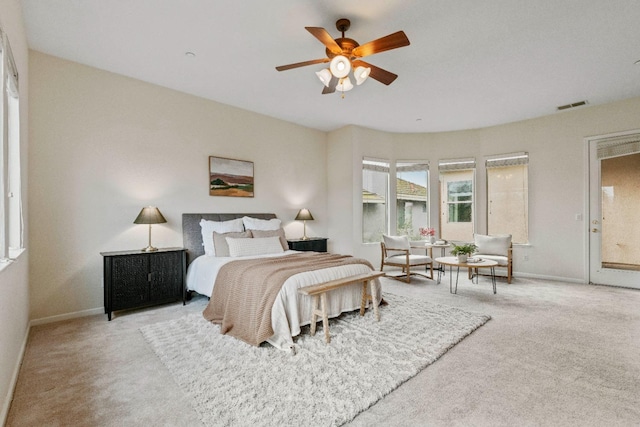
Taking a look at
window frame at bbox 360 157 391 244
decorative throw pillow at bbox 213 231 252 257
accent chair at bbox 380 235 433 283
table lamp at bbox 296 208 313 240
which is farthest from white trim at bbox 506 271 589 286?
decorative throw pillow at bbox 213 231 252 257

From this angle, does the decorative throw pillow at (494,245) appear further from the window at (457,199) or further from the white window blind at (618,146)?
the white window blind at (618,146)

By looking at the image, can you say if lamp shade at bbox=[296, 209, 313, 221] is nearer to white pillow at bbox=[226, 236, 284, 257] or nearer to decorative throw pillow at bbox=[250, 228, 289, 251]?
decorative throw pillow at bbox=[250, 228, 289, 251]

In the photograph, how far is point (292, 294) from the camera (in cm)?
281

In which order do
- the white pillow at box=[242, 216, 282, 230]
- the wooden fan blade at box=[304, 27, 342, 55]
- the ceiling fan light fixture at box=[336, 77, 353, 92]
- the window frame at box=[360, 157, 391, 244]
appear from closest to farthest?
the wooden fan blade at box=[304, 27, 342, 55], the ceiling fan light fixture at box=[336, 77, 353, 92], the white pillow at box=[242, 216, 282, 230], the window frame at box=[360, 157, 391, 244]

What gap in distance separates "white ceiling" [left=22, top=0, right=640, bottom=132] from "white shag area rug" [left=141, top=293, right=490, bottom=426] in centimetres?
290

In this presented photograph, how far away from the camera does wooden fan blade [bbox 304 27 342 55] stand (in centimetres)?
232

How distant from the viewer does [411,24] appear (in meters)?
2.84

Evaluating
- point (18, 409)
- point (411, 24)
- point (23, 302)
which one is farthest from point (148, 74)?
point (18, 409)

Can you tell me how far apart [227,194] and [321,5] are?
10.2 ft

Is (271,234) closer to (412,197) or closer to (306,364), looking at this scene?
(306,364)

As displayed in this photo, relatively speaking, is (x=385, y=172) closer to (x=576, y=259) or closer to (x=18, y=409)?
(x=576, y=259)

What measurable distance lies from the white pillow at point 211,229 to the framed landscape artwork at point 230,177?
1.86ft

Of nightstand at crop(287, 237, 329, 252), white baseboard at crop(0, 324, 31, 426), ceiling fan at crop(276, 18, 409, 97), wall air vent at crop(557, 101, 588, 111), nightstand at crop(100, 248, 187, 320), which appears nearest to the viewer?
white baseboard at crop(0, 324, 31, 426)

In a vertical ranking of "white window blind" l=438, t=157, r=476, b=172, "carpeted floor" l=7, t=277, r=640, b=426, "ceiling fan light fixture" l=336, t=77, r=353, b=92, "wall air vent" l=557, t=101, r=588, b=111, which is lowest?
"carpeted floor" l=7, t=277, r=640, b=426
